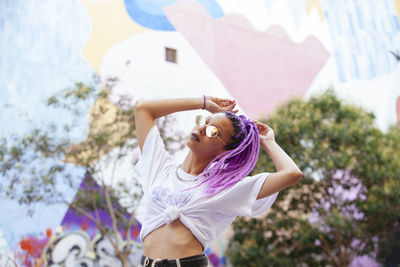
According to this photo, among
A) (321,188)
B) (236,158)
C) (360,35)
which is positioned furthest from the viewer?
(360,35)

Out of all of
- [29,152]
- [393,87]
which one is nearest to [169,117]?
[29,152]

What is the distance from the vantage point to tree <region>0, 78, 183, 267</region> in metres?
5.14

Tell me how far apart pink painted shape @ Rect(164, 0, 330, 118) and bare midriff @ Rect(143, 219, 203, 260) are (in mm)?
6282

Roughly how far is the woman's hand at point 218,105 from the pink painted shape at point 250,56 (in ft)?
19.5

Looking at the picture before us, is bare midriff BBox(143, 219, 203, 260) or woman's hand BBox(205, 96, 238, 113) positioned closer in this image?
bare midriff BBox(143, 219, 203, 260)

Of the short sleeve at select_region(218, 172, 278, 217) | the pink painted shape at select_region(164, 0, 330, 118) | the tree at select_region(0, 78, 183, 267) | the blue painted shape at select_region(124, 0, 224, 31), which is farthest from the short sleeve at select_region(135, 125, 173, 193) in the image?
the pink painted shape at select_region(164, 0, 330, 118)

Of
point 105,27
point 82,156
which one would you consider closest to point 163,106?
point 82,156

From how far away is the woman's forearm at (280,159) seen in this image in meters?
1.55

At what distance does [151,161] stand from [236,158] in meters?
0.34

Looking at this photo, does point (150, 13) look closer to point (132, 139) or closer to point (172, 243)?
point (132, 139)

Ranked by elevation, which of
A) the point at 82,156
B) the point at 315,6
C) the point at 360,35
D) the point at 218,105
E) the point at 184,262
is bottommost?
the point at 82,156

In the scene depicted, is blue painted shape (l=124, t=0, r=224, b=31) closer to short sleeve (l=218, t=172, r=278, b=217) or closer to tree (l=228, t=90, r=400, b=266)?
tree (l=228, t=90, r=400, b=266)

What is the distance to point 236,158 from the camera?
67.1 inches

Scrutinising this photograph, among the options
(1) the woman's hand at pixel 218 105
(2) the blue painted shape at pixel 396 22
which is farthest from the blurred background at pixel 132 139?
(1) the woman's hand at pixel 218 105
